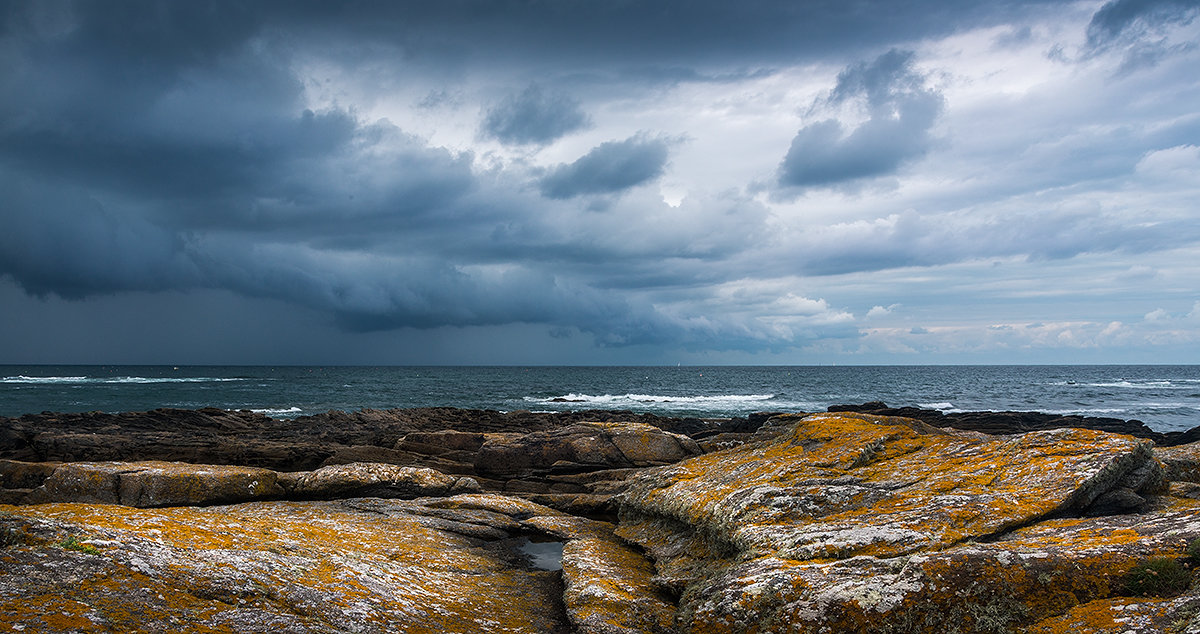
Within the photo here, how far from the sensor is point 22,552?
5.96m

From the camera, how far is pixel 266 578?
6.76m

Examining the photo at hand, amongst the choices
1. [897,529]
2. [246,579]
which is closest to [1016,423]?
[897,529]

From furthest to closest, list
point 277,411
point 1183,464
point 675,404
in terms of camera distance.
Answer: point 675,404 → point 277,411 → point 1183,464

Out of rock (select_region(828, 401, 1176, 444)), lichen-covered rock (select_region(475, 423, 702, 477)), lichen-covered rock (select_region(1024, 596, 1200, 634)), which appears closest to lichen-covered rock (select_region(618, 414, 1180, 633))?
lichen-covered rock (select_region(1024, 596, 1200, 634))

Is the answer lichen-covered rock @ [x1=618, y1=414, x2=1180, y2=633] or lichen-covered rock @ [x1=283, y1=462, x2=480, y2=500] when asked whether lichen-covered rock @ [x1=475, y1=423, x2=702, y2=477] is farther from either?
lichen-covered rock @ [x1=618, y1=414, x2=1180, y2=633]

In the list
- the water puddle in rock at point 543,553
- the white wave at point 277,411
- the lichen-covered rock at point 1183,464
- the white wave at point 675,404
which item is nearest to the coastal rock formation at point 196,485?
the water puddle in rock at point 543,553

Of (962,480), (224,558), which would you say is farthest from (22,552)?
(962,480)

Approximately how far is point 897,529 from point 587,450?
12.2 meters

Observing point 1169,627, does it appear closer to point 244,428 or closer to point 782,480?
point 782,480

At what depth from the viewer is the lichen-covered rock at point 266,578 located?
5.68 metres

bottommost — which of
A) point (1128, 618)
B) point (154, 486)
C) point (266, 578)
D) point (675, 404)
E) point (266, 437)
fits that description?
point (675, 404)

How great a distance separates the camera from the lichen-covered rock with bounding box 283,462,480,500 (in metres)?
13.8

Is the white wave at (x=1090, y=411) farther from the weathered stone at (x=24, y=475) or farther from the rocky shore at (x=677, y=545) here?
the weathered stone at (x=24, y=475)

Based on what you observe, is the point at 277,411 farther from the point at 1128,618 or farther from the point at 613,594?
the point at 1128,618
